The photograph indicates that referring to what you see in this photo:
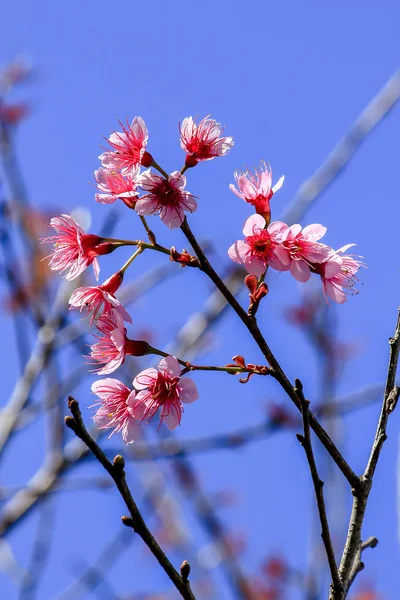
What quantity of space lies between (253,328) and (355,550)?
546mm

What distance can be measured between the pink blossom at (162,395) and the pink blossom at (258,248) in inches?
13.9

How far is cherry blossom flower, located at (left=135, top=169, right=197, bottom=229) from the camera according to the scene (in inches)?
70.6

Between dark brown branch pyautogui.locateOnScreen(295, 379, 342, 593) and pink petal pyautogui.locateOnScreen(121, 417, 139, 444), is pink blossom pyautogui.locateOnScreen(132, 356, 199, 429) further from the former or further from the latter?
dark brown branch pyautogui.locateOnScreen(295, 379, 342, 593)

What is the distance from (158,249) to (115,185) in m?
0.30

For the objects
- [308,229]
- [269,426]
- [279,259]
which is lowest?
[279,259]

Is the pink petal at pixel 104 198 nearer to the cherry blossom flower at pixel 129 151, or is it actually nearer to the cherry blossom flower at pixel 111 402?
the cherry blossom flower at pixel 129 151

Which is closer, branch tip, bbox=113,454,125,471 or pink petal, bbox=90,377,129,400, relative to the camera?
branch tip, bbox=113,454,125,471

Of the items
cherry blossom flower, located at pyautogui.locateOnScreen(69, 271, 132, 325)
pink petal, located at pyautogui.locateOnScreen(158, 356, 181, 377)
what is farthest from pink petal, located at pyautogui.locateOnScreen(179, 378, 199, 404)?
cherry blossom flower, located at pyautogui.locateOnScreen(69, 271, 132, 325)

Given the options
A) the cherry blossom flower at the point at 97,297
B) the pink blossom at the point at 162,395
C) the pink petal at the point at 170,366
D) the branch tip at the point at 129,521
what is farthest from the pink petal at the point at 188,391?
the branch tip at the point at 129,521

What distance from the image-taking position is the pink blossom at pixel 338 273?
1.96 m

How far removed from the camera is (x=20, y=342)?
3.87 meters

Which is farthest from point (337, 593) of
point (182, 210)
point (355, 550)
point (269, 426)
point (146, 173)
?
point (269, 426)

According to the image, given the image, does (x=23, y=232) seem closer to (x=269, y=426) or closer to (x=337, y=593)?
(x=269, y=426)

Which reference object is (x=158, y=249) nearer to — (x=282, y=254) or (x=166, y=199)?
(x=166, y=199)
